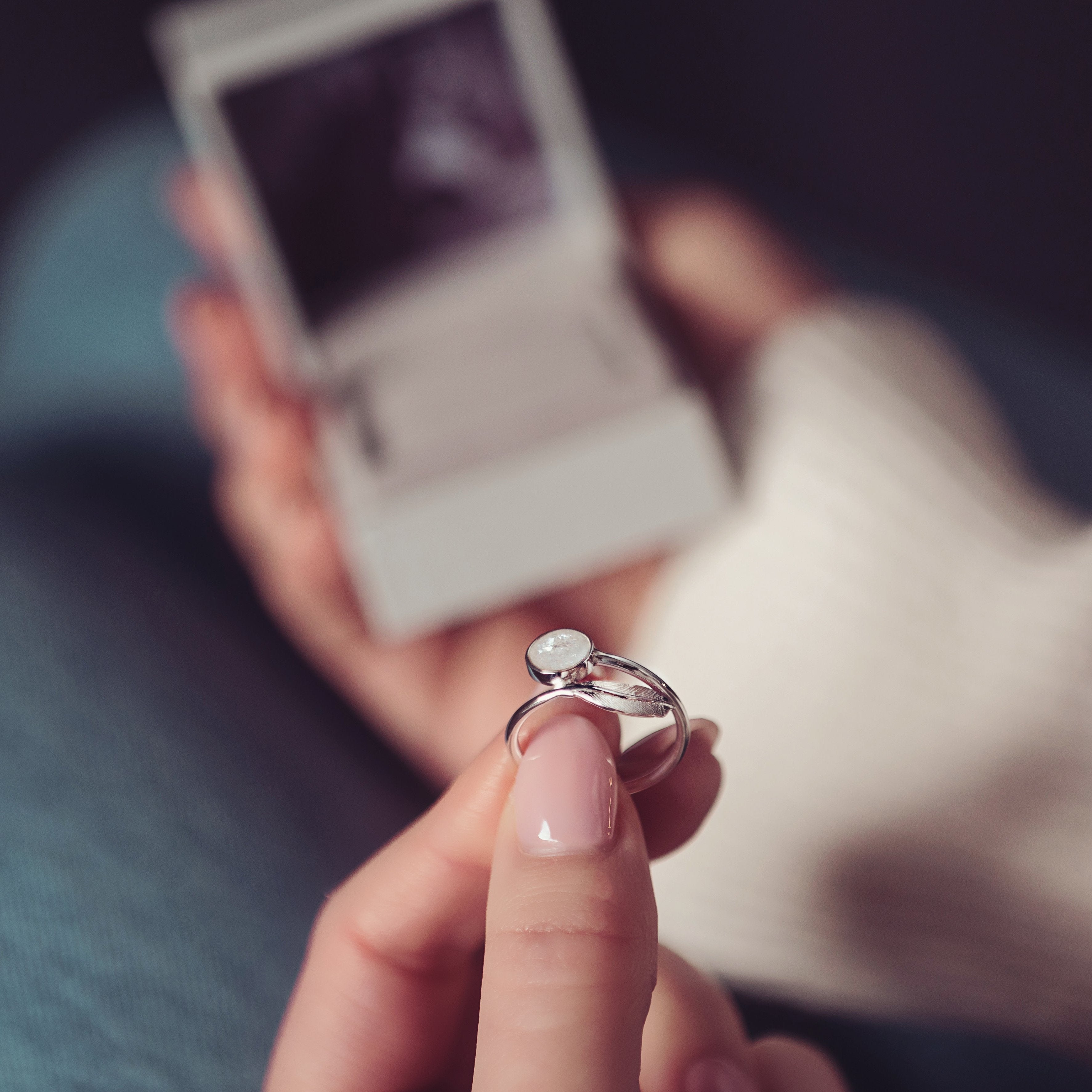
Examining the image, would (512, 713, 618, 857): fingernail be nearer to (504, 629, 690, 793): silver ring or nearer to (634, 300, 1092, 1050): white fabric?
(504, 629, 690, 793): silver ring

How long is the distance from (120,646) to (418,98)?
31 centimetres

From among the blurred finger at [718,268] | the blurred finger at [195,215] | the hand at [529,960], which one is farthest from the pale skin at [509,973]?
the blurred finger at [195,215]

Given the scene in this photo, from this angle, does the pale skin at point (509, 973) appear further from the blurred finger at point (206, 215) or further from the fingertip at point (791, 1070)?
the blurred finger at point (206, 215)

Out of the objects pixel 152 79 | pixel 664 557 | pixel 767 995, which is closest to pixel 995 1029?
pixel 767 995

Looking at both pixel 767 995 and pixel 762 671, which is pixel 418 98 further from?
pixel 767 995

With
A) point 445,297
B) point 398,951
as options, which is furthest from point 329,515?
point 398,951

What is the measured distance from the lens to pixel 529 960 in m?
0.20

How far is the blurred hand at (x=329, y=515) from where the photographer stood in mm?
531

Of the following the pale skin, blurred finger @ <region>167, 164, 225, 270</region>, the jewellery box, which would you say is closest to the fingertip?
the pale skin

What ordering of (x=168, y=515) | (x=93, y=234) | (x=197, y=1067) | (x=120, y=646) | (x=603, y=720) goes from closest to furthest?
(x=603, y=720)
(x=197, y=1067)
(x=120, y=646)
(x=168, y=515)
(x=93, y=234)

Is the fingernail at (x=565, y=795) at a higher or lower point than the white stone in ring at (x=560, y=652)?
lower

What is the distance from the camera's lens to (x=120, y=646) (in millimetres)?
483

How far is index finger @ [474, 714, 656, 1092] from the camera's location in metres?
0.19

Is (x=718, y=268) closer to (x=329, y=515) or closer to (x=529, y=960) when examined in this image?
(x=329, y=515)
